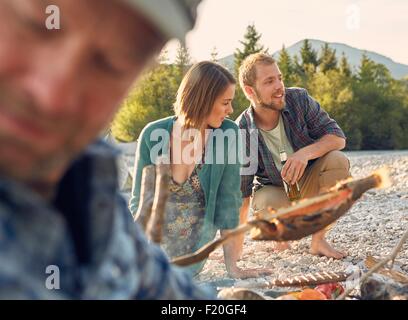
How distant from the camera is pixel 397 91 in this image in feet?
58.7

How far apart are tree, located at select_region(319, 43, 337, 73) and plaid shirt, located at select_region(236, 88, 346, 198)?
58.6 ft

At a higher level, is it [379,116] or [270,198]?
[379,116]

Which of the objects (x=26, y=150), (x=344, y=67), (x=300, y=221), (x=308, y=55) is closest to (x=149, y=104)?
(x=344, y=67)

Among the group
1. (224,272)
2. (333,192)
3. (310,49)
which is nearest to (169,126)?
(224,272)

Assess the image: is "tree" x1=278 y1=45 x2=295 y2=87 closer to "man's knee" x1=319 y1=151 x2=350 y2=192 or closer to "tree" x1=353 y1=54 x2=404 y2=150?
"tree" x1=353 y1=54 x2=404 y2=150

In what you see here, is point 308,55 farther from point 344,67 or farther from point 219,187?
point 219,187

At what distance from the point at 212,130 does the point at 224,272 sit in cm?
87

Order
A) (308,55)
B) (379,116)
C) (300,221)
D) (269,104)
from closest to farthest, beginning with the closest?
(300,221)
(269,104)
(379,116)
(308,55)

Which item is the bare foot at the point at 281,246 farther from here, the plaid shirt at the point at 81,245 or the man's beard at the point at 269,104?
the plaid shirt at the point at 81,245

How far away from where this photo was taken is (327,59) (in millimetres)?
22266

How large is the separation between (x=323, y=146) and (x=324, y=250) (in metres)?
0.65

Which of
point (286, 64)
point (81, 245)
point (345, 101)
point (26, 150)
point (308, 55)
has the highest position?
point (308, 55)

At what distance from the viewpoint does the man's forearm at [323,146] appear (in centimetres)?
391

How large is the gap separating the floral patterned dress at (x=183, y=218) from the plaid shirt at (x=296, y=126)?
952 millimetres
